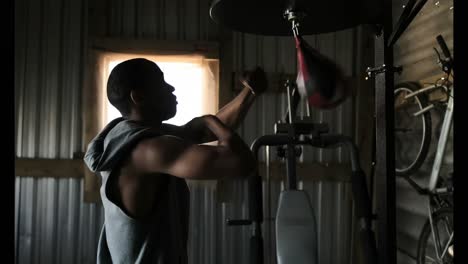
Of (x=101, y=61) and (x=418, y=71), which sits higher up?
(x=101, y=61)

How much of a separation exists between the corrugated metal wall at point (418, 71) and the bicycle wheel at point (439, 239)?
0.33m

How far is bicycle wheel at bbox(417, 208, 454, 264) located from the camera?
2773 millimetres

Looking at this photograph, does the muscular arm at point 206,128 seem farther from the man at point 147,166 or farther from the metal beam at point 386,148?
the metal beam at point 386,148

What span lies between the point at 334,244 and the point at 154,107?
10.1ft

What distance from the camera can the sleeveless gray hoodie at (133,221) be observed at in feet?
4.93

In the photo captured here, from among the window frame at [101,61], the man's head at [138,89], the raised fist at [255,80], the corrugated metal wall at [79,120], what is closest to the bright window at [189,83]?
the window frame at [101,61]

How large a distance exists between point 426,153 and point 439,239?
0.64m

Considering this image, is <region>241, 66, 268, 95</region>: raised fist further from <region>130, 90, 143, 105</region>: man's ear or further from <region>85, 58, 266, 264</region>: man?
<region>130, 90, 143, 105</region>: man's ear

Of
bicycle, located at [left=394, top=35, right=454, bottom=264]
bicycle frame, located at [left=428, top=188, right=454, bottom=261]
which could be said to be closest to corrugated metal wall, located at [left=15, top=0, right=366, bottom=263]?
bicycle, located at [left=394, top=35, right=454, bottom=264]

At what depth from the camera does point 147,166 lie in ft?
4.95

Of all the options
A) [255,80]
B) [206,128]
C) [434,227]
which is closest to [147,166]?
[206,128]

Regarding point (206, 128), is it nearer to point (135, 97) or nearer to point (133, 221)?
point (135, 97)

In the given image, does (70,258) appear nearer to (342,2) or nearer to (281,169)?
(281,169)

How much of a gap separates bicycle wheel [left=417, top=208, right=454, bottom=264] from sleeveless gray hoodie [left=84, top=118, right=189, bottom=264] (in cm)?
185
